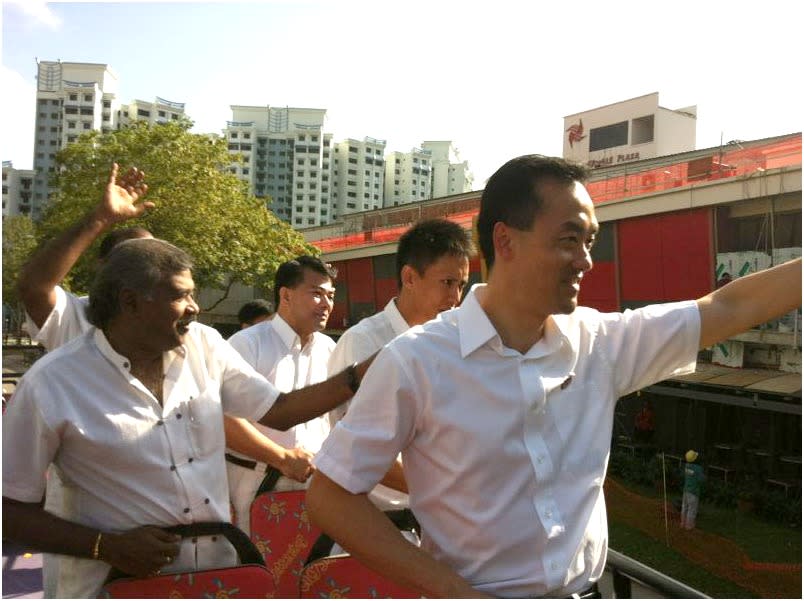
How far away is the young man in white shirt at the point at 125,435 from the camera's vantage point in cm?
199

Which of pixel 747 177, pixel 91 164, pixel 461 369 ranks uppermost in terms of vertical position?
pixel 91 164

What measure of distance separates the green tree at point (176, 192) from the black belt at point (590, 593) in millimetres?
24211

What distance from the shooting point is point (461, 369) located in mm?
1642

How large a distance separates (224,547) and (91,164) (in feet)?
85.0

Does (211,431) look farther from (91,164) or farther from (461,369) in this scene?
(91,164)

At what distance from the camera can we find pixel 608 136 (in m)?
37.5

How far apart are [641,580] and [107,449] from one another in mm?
1359

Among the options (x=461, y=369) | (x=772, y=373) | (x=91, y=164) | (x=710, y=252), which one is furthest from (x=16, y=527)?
(x=91, y=164)

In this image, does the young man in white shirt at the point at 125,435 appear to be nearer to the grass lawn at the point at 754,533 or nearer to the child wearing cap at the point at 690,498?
the grass lawn at the point at 754,533

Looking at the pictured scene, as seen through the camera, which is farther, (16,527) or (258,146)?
(258,146)

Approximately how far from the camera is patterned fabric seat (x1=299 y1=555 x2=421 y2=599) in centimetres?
210

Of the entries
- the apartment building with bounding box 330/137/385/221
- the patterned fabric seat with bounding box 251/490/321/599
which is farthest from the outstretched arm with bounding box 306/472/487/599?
the apartment building with bounding box 330/137/385/221

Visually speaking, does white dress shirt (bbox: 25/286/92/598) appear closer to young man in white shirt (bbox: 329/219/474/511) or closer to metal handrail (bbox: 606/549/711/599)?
young man in white shirt (bbox: 329/219/474/511)

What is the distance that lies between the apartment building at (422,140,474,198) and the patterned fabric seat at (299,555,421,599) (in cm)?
10171
